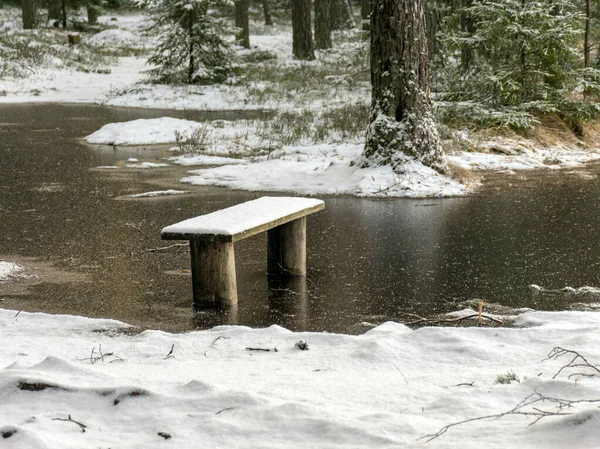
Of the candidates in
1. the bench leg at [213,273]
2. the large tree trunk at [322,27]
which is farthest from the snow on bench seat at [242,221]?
the large tree trunk at [322,27]

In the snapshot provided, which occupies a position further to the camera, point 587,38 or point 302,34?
point 302,34

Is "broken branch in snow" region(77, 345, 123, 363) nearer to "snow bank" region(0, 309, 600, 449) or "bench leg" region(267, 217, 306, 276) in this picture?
"snow bank" region(0, 309, 600, 449)

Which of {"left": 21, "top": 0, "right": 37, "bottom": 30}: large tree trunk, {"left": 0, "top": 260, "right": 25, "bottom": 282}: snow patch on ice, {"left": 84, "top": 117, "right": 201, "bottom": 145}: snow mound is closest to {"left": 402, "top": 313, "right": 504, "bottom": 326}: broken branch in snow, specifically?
{"left": 0, "top": 260, "right": 25, "bottom": 282}: snow patch on ice

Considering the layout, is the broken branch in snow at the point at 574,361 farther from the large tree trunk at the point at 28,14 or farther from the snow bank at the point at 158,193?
the large tree trunk at the point at 28,14

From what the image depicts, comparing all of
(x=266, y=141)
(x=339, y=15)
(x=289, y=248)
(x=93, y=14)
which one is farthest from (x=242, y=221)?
(x=93, y=14)

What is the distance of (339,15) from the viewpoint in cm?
4334

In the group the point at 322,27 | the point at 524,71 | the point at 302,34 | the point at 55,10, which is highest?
the point at 55,10

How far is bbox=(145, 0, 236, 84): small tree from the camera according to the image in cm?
2412

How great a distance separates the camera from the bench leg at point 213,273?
5.79m

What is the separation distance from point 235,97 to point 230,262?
18.7 m

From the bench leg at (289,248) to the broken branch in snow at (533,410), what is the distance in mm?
3499

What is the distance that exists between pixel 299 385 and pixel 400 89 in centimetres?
726

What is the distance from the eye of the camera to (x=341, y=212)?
9.45m

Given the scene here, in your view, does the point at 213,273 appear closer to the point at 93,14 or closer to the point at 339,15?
the point at 339,15
